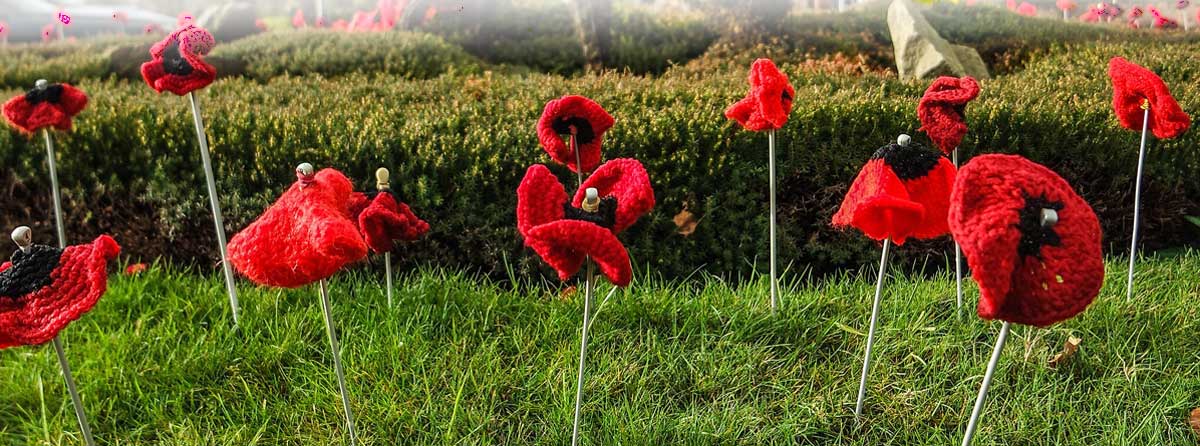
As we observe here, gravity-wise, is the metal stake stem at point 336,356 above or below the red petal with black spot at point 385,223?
below

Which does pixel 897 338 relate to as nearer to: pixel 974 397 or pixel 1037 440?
pixel 974 397

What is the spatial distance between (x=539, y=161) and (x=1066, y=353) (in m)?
1.96

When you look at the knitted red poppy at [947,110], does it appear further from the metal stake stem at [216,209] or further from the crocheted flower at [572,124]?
the metal stake stem at [216,209]

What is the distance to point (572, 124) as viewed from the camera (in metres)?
2.24

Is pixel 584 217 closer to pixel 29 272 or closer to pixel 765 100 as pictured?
pixel 765 100

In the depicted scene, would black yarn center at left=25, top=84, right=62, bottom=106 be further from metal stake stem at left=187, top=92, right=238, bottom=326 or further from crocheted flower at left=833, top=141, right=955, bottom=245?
crocheted flower at left=833, top=141, right=955, bottom=245

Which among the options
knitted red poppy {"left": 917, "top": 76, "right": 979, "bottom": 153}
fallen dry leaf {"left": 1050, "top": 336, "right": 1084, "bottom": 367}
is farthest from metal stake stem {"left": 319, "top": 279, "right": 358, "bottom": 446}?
fallen dry leaf {"left": 1050, "top": 336, "right": 1084, "bottom": 367}

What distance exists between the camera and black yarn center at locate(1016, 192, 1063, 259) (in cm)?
138

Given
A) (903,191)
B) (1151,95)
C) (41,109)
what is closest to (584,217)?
(903,191)

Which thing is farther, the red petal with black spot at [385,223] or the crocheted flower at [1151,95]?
the crocheted flower at [1151,95]

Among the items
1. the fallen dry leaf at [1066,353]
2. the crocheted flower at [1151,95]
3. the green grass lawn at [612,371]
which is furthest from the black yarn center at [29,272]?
the crocheted flower at [1151,95]

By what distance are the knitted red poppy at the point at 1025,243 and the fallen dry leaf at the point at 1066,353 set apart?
4.21 ft

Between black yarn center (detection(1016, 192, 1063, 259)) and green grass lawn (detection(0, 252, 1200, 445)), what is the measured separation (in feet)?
3.46

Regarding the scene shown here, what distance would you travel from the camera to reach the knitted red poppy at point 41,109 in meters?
2.58
